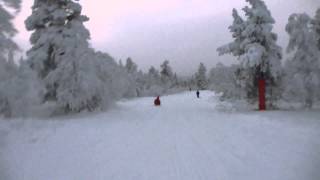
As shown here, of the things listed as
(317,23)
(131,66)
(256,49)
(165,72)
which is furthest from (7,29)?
(165,72)

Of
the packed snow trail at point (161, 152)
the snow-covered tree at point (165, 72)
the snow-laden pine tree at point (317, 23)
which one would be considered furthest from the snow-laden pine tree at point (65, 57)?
the snow-covered tree at point (165, 72)

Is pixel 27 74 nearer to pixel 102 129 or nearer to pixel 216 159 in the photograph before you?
pixel 102 129

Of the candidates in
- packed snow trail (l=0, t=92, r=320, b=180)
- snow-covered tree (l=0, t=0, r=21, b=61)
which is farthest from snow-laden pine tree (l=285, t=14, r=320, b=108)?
snow-covered tree (l=0, t=0, r=21, b=61)

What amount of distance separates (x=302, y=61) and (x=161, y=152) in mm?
15272

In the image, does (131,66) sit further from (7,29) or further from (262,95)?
(7,29)

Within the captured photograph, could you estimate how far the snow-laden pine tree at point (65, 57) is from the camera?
1958 centimetres

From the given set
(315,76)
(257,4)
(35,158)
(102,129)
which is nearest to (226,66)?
(257,4)

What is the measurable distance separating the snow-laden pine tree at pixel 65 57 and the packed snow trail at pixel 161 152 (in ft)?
16.7

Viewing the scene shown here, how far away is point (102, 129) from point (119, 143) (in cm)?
318

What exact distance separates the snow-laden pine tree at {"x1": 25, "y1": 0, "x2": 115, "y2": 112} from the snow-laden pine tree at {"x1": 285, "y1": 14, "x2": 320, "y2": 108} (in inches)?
499

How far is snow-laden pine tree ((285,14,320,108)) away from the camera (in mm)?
20516

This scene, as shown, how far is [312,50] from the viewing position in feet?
69.0

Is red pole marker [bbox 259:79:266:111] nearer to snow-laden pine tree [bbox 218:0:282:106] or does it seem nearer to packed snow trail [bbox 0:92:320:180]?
snow-laden pine tree [bbox 218:0:282:106]

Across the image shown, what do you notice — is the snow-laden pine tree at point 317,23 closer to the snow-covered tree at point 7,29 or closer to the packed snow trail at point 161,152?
the packed snow trail at point 161,152
